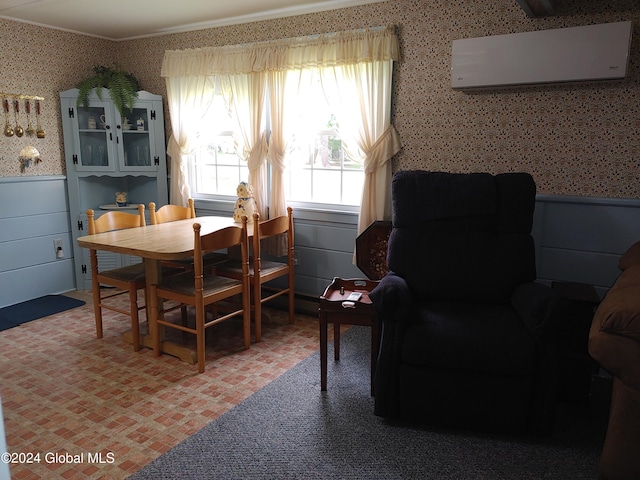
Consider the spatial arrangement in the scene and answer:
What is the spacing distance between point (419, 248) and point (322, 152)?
4.95 feet

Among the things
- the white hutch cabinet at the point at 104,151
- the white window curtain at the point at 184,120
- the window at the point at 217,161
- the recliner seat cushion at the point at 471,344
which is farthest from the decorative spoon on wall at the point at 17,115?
the recliner seat cushion at the point at 471,344

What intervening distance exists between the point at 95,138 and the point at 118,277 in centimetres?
183

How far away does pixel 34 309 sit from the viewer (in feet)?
13.1

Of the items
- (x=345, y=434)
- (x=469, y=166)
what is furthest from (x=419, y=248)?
(x=345, y=434)

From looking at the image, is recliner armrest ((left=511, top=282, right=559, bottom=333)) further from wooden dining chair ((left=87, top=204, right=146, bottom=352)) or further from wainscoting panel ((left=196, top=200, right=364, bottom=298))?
wooden dining chair ((left=87, top=204, right=146, bottom=352))

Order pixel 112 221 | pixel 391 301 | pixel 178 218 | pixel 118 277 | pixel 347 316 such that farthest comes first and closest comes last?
pixel 178 218, pixel 112 221, pixel 118 277, pixel 347 316, pixel 391 301

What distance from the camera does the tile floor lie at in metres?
2.14

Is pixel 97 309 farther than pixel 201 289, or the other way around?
pixel 97 309

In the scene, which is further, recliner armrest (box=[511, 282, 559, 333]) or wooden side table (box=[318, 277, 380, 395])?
wooden side table (box=[318, 277, 380, 395])

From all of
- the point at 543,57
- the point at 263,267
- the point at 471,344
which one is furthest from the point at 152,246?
the point at 543,57

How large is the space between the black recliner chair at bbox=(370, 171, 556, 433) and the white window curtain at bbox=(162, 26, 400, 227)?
739mm

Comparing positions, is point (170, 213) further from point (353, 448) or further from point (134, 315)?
point (353, 448)

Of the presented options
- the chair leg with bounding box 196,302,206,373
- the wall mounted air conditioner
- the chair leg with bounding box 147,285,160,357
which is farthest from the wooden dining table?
the wall mounted air conditioner

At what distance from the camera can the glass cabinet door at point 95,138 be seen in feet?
14.2
